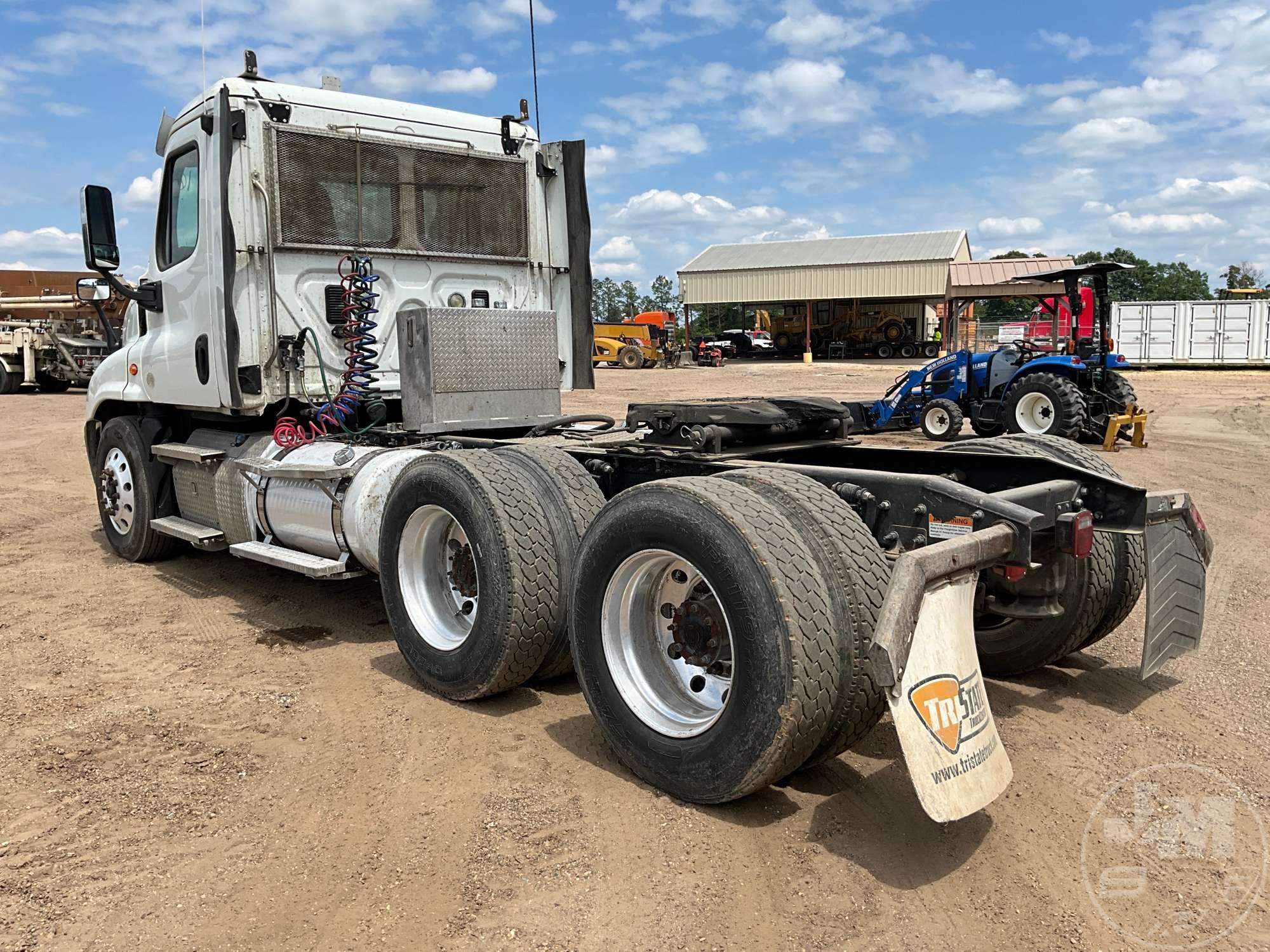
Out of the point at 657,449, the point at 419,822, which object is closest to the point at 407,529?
the point at 657,449

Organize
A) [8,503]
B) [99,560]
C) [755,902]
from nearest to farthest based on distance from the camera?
[755,902], [99,560], [8,503]

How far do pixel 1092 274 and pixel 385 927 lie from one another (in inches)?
542

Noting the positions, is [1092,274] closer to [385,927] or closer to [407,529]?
[407,529]

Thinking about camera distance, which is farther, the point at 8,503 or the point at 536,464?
the point at 8,503

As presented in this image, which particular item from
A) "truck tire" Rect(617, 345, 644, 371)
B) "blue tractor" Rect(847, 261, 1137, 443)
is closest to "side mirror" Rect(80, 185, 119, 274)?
"blue tractor" Rect(847, 261, 1137, 443)

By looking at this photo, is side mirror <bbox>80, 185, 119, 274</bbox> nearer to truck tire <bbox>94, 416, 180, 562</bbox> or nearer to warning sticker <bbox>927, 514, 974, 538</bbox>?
truck tire <bbox>94, 416, 180, 562</bbox>

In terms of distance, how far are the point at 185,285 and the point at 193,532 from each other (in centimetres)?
159

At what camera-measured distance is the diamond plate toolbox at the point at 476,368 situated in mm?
5879

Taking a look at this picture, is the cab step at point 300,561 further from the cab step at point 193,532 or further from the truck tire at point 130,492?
the truck tire at point 130,492

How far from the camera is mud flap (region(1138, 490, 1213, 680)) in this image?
3.70m

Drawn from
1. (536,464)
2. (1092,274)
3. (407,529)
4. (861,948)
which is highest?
(1092,274)

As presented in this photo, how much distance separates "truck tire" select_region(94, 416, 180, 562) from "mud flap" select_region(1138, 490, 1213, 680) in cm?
638

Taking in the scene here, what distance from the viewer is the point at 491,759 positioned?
12.8ft
